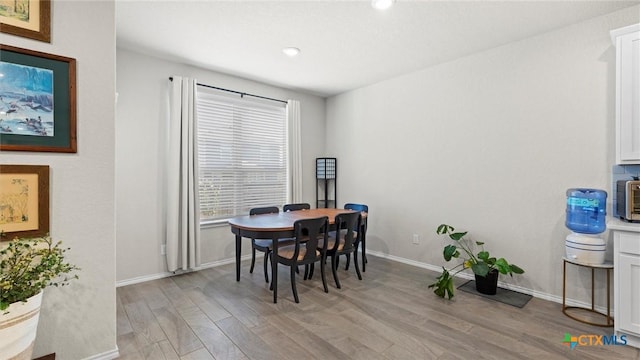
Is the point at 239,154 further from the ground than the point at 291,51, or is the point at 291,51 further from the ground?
the point at 291,51

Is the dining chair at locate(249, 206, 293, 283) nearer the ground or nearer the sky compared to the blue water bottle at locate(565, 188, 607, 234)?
nearer the ground

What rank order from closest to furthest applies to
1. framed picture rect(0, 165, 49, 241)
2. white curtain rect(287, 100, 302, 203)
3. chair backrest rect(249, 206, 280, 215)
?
framed picture rect(0, 165, 49, 241) → chair backrest rect(249, 206, 280, 215) → white curtain rect(287, 100, 302, 203)

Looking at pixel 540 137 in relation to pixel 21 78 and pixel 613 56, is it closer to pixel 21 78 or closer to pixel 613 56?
pixel 613 56

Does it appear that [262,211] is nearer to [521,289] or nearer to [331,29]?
[331,29]

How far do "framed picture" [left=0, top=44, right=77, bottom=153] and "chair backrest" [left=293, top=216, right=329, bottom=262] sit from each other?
185 centimetres

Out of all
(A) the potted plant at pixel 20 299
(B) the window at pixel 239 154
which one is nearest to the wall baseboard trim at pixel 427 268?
(B) the window at pixel 239 154

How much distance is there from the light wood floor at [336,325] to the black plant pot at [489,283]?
172 mm

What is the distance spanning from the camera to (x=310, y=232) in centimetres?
291

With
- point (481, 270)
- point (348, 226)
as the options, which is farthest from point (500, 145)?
point (348, 226)

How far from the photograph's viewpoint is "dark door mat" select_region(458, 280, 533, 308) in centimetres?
282

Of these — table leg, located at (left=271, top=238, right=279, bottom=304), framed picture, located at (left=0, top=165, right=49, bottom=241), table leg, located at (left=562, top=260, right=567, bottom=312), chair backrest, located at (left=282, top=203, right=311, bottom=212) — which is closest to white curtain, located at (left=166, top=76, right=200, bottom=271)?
chair backrest, located at (left=282, top=203, right=311, bottom=212)

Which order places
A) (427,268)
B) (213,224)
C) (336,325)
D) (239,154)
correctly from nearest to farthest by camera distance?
(336,325) → (427,268) → (213,224) → (239,154)

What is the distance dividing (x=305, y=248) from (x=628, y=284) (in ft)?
8.63

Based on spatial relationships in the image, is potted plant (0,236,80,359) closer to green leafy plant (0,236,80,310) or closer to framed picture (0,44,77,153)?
green leafy plant (0,236,80,310)
